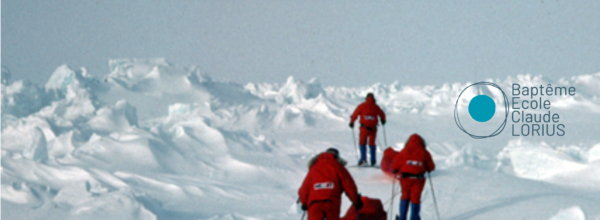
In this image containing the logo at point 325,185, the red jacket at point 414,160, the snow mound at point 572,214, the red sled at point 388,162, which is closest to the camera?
the logo at point 325,185

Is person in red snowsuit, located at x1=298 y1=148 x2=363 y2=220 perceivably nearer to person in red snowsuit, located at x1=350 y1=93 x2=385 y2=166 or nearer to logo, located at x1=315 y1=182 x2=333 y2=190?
logo, located at x1=315 y1=182 x2=333 y2=190

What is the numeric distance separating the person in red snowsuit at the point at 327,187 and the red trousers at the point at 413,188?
1607mm

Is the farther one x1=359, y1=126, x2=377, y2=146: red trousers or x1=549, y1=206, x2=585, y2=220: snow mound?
x1=359, y1=126, x2=377, y2=146: red trousers

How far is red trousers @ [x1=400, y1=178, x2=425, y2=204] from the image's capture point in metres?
6.82

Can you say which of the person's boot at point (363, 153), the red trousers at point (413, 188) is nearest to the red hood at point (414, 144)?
the red trousers at point (413, 188)

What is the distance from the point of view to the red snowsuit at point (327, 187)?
5375 mm

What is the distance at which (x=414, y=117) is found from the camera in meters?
32.3

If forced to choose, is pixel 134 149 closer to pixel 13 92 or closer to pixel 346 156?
pixel 346 156

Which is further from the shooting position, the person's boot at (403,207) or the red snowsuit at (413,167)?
the person's boot at (403,207)

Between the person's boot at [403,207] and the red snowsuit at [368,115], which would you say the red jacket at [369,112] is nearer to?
the red snowsuit at [368,115]

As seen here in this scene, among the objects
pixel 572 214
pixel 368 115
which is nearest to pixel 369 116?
pixel 368 115

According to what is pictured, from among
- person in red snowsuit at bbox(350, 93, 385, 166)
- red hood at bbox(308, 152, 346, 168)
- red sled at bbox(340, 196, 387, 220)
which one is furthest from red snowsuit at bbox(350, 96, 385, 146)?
red hood at bbox(308, 152, 346, 168)

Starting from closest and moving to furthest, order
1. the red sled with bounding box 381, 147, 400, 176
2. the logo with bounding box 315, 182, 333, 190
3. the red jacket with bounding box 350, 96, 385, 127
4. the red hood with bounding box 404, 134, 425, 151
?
the logo with bounding box 315, 182, 333, 190
the red hood with bounding box 404, 134, 425, 151
the red sled with bounding box 381, 147, 400, 176
the red jacket with bounding box 350, 96, 385, 127

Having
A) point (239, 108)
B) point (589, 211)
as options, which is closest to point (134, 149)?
point (589, 211)
